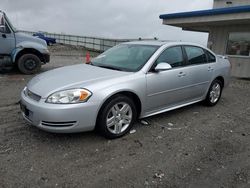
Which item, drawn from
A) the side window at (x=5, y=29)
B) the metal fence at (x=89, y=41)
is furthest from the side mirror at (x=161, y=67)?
the metal fence at (x=89, y=41)

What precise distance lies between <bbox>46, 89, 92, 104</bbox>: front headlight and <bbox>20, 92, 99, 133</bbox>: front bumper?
6 cm

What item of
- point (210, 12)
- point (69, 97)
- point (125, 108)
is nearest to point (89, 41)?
point (210, 12)

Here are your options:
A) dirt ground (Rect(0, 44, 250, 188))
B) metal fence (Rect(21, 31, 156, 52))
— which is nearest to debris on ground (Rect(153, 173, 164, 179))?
dirt ground (Rect(0, 44, 250, 188))

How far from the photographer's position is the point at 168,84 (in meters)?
4.37

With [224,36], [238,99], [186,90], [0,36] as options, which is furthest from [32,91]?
[224,36]

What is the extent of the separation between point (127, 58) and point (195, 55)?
1639 millimetres

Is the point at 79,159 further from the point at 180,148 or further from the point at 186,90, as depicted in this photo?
the point at 186,90

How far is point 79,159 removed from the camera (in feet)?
10.5

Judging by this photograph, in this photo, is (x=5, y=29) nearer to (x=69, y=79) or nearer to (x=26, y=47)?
(x=26, y=47)

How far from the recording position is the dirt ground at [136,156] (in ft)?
9.24

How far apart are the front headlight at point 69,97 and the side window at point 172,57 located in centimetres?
160

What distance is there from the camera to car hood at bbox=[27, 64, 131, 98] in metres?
3.46

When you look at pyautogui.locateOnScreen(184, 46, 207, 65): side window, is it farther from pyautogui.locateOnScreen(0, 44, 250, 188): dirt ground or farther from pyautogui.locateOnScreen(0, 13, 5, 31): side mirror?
pyautogui.locateOnScreen(0, 13, 5, 31): side mirror

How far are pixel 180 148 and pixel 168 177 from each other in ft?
2.68
